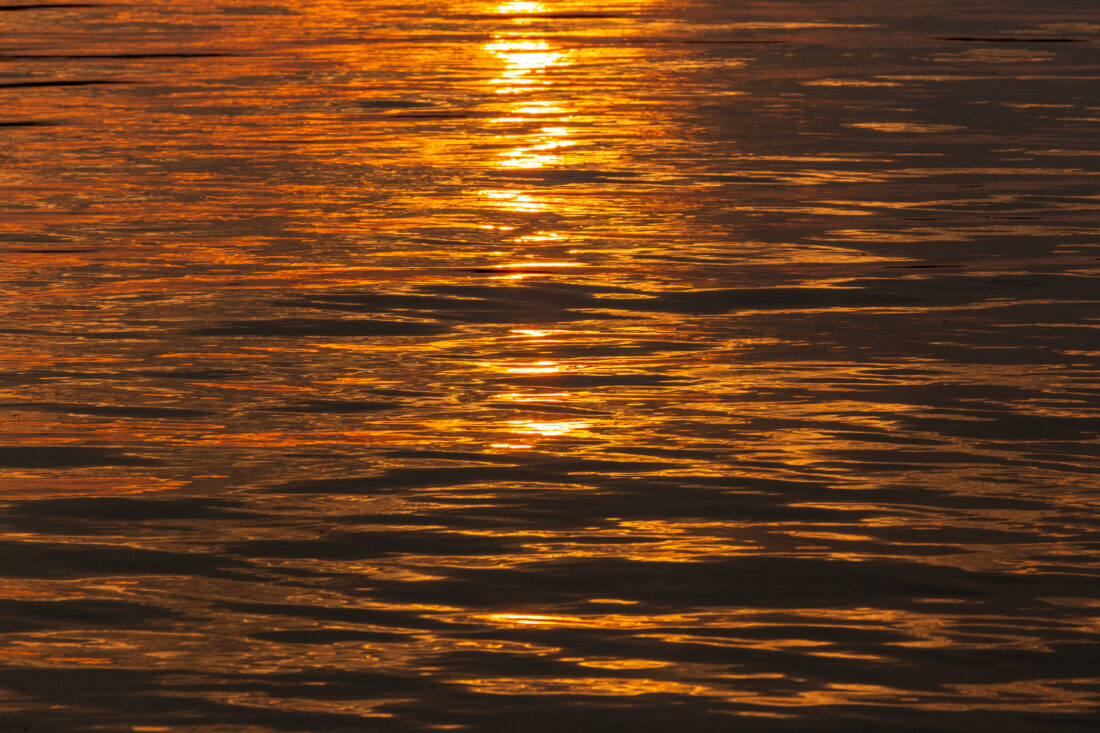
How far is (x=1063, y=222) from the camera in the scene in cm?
1323

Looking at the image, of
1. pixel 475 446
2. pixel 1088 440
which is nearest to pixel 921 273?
pixel 1088 440

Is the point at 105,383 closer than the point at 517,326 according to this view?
Yes

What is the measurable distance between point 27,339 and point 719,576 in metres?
4.87

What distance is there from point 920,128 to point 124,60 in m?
9.18

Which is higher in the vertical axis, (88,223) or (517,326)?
(88,223)

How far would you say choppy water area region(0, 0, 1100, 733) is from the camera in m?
6.11

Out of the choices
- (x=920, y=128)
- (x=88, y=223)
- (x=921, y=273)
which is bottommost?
(x=921, y=273)

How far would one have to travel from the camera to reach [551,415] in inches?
350

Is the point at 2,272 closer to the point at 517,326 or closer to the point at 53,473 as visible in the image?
the point at 517,326

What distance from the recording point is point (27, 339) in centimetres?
1041

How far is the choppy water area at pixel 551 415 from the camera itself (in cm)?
611

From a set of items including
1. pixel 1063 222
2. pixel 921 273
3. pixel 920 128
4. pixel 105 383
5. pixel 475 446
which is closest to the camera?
pixel 475 446

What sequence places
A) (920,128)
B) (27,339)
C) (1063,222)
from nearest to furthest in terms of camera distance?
(27,339)
(1063,222)
(920,128)

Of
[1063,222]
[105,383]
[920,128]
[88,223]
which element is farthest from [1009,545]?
[920,128]
